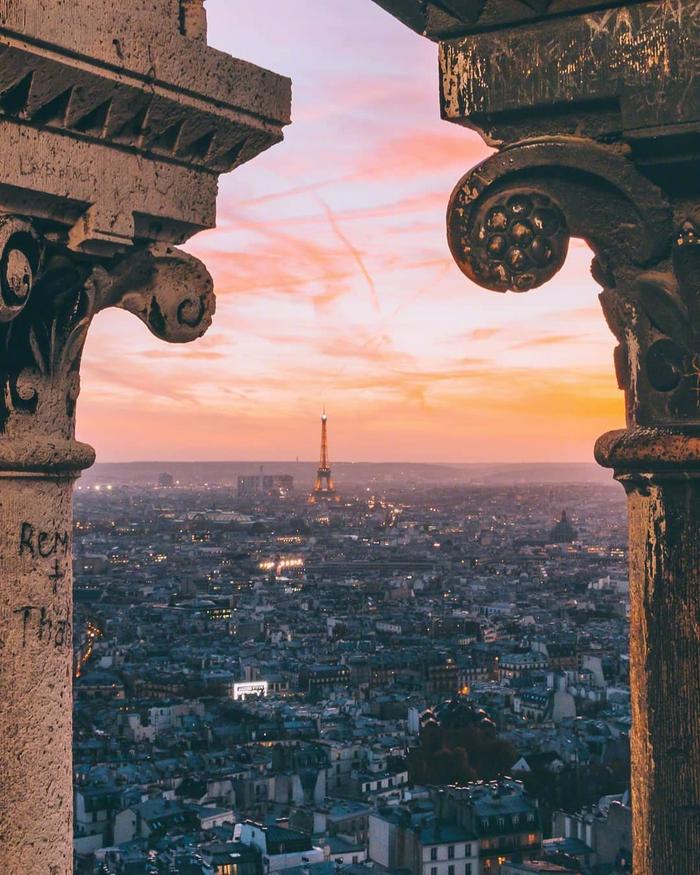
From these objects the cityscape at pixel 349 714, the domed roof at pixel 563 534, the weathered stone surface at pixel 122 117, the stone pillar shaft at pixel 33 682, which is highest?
the weathered stone surface at pixel 122 117

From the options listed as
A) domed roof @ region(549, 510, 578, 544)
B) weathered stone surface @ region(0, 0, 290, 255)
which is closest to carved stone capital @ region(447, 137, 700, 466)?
weathered stone surface @ region(0, 0, 290, 255)

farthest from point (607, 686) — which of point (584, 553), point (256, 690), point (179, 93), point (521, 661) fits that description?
point (584, 553)

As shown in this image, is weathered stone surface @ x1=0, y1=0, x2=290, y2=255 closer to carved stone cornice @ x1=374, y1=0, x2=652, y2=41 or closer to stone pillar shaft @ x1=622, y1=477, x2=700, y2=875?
carved stone cornice @ x1=374, y1=0, x2=652, y2=41

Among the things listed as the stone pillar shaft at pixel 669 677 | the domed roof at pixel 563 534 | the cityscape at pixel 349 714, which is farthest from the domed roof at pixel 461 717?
the domed roof at pixel 563 534

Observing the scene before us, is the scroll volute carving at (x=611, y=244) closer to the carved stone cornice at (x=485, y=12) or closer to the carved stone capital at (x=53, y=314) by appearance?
the carved stone cornice at (x=485, y=12)

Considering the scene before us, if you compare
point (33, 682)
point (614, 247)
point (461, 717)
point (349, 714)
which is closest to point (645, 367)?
point (614, 247)

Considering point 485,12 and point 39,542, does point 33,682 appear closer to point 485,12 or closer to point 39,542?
point 39,542
